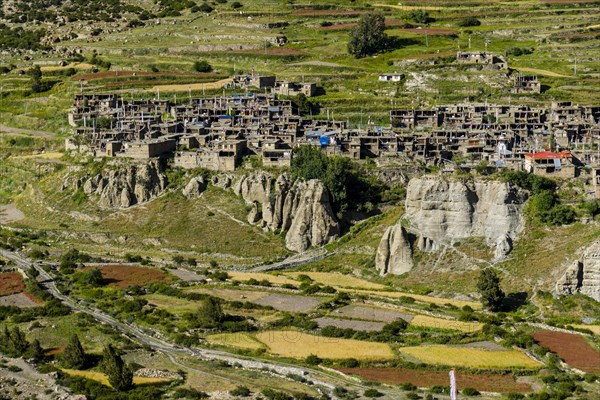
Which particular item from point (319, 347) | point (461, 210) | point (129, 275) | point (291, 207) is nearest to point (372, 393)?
point (319, 347)

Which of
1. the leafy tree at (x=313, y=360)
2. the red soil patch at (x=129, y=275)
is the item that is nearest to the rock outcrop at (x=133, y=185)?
the red soil patch at (x=129, y=275)

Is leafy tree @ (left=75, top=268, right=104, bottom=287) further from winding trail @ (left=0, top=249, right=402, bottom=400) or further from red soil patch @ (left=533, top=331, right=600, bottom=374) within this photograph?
red soil patch @ (left=533, top=331, right=600, bottom=374)

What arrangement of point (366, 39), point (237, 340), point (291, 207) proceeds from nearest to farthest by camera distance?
1. point (237, 340)
2. point (291, 207)
3. point (366, 39)

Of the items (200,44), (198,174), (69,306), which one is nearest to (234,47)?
(200,44)

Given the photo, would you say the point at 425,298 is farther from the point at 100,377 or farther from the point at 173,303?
the point at 100,377

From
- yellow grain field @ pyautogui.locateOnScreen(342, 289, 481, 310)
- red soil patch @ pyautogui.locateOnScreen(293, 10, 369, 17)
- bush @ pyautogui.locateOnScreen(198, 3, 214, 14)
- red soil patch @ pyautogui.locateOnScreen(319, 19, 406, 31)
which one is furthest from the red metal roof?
bush @ pyautogui.locateOnScreen(198, 3, 214, 14)
